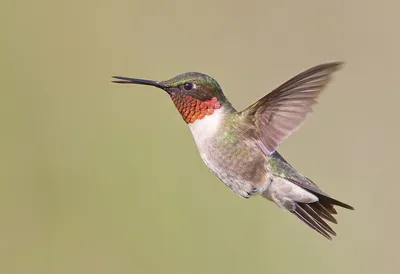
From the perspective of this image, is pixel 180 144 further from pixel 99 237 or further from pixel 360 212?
pixel 360 212

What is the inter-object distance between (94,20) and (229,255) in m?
2.11

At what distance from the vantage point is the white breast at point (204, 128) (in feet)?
5.42

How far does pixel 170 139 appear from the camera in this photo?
12.3 feet

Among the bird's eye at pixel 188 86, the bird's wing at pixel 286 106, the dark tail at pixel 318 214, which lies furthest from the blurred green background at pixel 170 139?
the bird's eye at pixel 188 86

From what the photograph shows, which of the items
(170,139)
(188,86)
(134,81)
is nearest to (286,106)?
(188,86)

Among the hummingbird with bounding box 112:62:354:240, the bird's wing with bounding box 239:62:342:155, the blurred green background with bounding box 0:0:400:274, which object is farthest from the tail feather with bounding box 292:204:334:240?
the blurred green background with bounding box 0:0:400:274

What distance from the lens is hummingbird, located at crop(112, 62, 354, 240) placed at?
5.27 feet

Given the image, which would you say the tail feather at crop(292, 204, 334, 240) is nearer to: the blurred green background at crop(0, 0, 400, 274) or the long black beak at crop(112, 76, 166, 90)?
the long black beak at crop(112, 76, 166, 90)

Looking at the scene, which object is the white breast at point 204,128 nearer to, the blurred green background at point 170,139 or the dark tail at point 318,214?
the dark tail at point 318,214

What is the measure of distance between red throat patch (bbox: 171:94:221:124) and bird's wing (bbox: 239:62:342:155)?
0.11 m

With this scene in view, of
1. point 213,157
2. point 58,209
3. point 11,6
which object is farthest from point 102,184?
point 213,157

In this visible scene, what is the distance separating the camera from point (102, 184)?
3633 mm

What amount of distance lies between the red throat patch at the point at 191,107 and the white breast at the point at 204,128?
0.01 metres

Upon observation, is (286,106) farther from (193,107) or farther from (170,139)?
(170,139)
